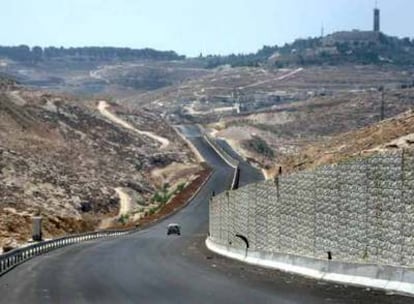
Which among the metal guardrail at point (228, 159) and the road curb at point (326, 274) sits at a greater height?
the road curb at point (326, 274)

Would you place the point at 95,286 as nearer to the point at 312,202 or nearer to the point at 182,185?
the point at 312,202

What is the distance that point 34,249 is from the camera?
46.2m

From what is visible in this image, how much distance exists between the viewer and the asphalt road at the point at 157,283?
21078 mm

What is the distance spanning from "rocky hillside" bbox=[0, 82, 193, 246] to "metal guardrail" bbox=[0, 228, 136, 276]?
345 cm

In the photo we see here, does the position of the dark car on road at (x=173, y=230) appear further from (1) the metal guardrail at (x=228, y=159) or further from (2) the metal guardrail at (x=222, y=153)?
(2) the metal guardrail at (x=222, y=153)

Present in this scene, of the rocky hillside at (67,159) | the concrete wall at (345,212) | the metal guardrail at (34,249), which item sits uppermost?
the concrete wall at (345,212)

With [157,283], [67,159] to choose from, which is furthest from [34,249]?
[67,159]

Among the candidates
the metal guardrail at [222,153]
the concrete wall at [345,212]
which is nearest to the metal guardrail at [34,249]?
the concrete wall at [345,212]

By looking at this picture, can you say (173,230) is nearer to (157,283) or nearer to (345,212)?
(157,283)

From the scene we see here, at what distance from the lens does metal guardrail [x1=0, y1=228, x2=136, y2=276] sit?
3612cm

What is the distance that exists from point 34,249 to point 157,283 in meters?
21.3

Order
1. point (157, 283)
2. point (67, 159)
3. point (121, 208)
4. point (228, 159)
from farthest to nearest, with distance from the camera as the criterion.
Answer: point (228, 159) < point (67, 159) < point (121, 208) < point (157, 283)

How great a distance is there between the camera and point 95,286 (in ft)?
84.6

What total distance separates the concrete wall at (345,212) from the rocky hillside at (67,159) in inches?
1111
